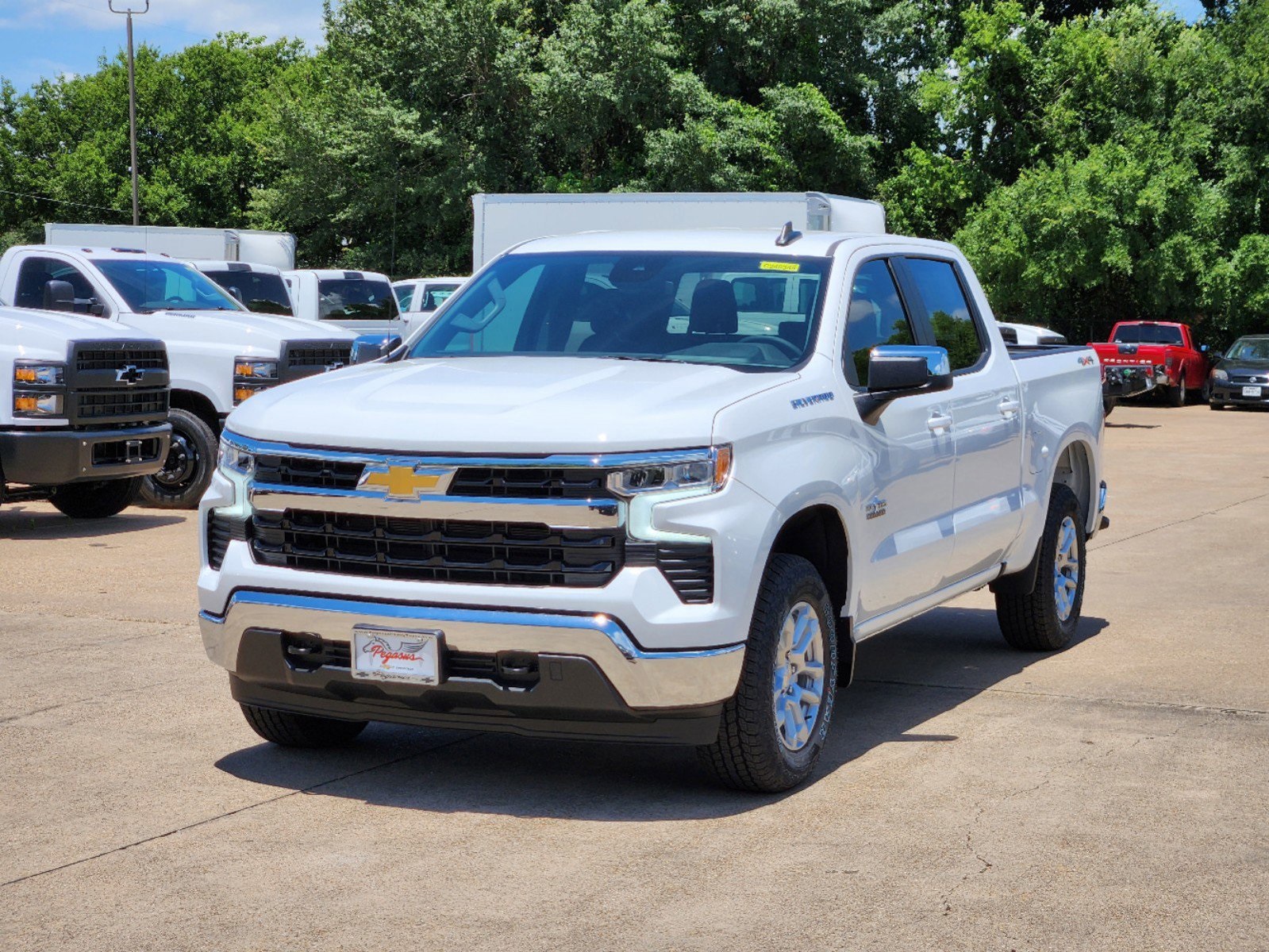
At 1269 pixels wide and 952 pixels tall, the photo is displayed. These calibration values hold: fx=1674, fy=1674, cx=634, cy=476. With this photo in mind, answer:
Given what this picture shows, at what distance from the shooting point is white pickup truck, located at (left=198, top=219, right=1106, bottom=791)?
514 cm

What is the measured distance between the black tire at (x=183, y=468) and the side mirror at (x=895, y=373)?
965cm

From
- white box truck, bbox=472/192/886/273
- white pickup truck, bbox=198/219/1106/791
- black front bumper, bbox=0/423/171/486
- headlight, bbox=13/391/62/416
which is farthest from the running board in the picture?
white box truck, bbox=472/192/886/273

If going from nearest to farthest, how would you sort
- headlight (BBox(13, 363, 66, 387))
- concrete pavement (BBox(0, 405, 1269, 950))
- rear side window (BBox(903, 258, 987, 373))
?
concrete pavement (BBox(0, 405, 1269, 950)) → rear side window (BBox(903, 258, 987, 373)) → headlight (BBox(13, 363, 66, 387))

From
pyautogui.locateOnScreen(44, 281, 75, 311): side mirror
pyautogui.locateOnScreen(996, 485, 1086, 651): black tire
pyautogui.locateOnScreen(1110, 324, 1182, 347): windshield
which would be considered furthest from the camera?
pyautogui.locateOnScreen(1110, 324, 1182, 347): windshield

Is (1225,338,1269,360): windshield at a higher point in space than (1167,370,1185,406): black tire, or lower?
higher

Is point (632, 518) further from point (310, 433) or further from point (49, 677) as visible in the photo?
point (49, 677)

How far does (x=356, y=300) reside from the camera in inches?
960

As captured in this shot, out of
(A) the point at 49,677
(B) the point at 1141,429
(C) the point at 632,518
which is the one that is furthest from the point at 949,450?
(B) the point at 1141,429

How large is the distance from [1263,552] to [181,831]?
955 cm

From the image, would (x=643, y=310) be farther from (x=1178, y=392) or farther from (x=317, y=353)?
(x=1178, y=392)

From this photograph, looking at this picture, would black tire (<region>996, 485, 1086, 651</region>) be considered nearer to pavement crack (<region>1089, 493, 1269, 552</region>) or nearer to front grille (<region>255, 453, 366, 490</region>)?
front grille (<region>255, 453, 366, 490</region>)

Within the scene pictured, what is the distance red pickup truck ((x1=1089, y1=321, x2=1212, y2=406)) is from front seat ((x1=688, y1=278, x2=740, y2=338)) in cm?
2954

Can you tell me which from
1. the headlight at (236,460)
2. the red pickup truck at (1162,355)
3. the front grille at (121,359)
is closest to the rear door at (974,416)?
the headlight at (236,460)

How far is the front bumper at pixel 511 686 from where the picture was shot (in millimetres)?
5094
